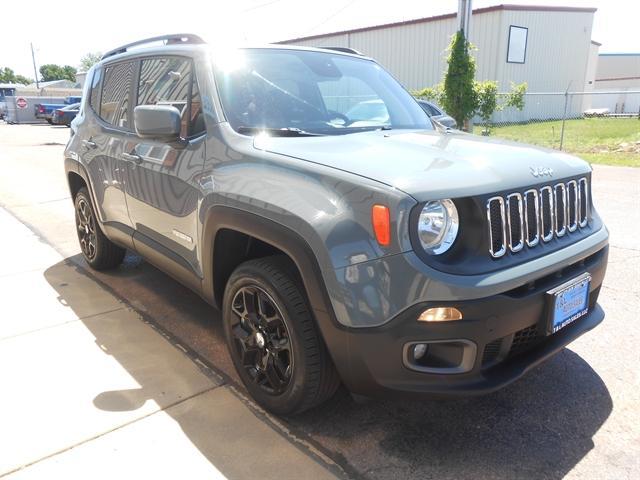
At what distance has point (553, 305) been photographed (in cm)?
229

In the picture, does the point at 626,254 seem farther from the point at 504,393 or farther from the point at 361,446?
the point at 361,446

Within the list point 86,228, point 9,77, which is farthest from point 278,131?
point 9,77

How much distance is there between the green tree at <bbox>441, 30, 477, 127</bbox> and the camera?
45.0ft

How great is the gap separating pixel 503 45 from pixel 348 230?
24.2 m

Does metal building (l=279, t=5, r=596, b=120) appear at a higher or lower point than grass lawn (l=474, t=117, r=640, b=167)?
higher

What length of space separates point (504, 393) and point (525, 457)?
0.54 metres

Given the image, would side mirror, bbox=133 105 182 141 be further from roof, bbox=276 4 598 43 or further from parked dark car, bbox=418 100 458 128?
roof, bbox=276 4 598 43

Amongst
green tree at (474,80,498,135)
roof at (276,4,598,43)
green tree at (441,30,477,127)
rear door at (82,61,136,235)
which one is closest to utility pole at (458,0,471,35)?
green tree at (441,30,477,127)

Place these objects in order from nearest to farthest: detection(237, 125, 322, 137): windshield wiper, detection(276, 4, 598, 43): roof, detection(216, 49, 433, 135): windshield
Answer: detection(237, 125, 322, 137): windshield wiper < detection(216, 49, 433, 135): windshield < detection(276, 4, 598, 43): roof

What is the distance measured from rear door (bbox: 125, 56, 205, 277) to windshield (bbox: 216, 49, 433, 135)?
27 centimetres

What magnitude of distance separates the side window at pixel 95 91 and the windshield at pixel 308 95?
1.90m

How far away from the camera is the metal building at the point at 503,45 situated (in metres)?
23.8

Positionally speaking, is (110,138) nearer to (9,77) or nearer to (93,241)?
(93,241)

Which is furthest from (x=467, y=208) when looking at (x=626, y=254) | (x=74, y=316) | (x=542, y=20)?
(x=542, y=20)
